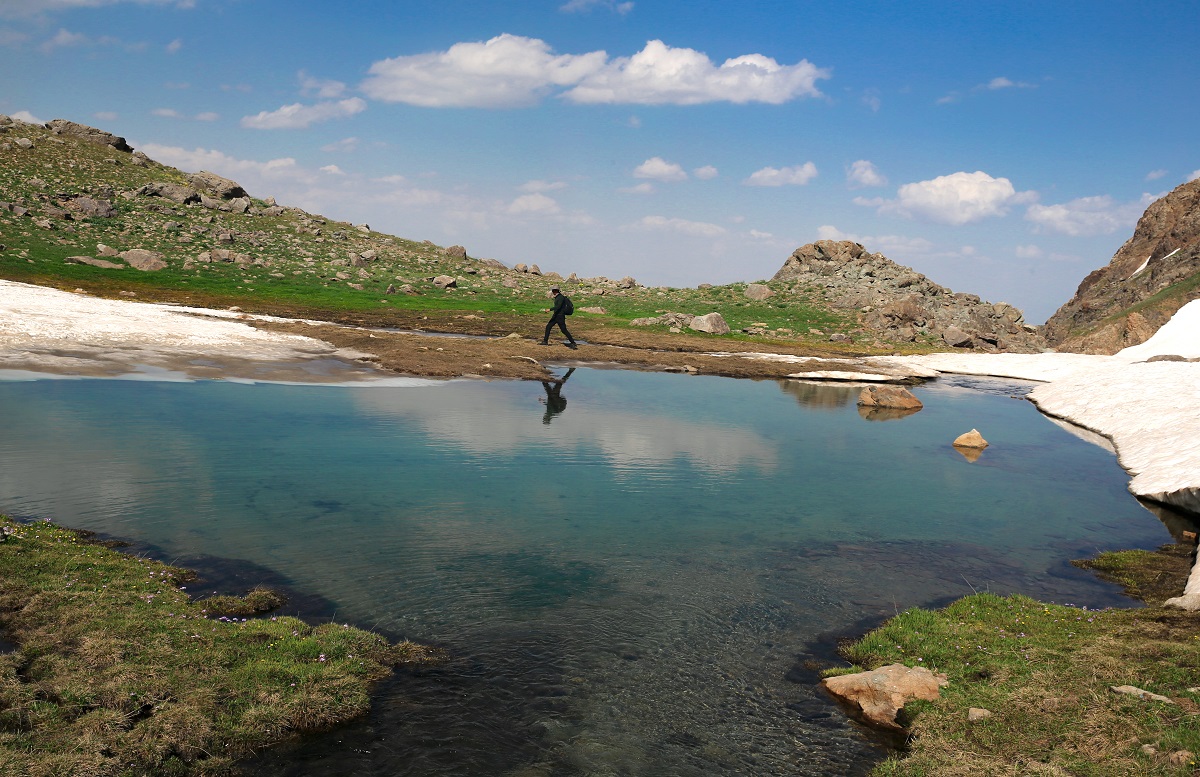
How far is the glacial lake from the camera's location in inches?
503

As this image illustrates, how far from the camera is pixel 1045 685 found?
13.0 m

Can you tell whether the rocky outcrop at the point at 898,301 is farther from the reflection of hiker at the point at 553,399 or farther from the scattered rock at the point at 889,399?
the reflection of hiker at the point at 553,399

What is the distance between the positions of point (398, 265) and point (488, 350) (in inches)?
2767

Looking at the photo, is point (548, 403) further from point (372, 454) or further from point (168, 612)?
point (168, 612)

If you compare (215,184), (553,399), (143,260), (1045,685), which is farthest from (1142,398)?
(215,184)

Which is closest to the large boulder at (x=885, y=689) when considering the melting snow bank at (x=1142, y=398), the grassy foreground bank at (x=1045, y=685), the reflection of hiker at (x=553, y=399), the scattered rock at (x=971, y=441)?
the grassy foreground bank at (x=1045, y=685)

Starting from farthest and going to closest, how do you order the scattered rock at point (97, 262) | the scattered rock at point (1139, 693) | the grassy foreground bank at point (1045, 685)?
the scattered rock at point (97, 262)
the scattered rock at point (1139, 693)
the grassy foreground bank at point (1045, 685)

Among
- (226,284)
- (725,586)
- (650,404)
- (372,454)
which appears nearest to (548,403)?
(650,404)

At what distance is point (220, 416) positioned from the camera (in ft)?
Result: 107

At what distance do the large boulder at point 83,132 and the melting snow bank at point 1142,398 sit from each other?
136 meters

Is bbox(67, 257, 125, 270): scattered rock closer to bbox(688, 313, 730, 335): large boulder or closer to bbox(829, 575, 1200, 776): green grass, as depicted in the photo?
bbox(688, 313, 730, 335): large boulder

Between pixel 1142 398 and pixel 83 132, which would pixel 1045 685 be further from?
pixel 83 132

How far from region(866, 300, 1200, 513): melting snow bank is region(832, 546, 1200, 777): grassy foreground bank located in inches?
584

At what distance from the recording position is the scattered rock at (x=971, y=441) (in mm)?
39625
